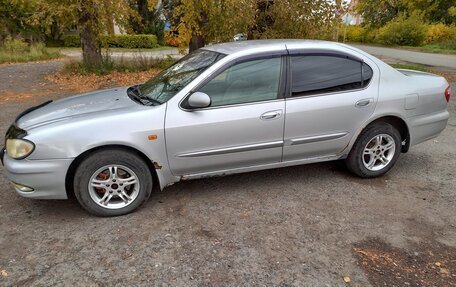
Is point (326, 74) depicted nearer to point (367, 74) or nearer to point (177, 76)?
point (367, 74)

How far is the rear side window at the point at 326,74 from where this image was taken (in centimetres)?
398

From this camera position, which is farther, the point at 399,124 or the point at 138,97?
the point at 399,124

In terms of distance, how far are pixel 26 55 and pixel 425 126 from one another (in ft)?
59.9

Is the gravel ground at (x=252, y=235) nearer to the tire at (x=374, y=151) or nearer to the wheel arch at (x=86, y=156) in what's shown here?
the tire at (x=374, y=151)

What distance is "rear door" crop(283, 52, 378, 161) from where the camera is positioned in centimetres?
393

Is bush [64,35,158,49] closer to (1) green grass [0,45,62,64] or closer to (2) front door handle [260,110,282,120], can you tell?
(1) green grass [0,45,62,64]

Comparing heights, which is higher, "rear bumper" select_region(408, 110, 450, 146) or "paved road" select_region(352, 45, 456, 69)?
"rear bumper" select_region(408, 110, 450, 146)

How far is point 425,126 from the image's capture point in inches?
178

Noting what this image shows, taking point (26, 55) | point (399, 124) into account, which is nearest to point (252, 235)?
point (399, 124)

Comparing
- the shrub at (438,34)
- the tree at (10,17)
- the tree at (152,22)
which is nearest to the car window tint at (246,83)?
the tree at (10,17)

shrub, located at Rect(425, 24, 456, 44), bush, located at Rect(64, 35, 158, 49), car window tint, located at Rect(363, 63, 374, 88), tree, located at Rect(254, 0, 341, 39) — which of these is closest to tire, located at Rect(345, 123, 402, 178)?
car window tint, located at Rect(363, 63, 374, 88)

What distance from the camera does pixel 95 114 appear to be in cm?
350

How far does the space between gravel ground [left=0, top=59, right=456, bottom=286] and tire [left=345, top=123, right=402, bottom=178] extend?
0.15 metres

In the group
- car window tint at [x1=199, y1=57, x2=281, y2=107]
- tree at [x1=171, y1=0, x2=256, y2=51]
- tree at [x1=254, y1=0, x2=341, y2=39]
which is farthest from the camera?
tree at [x1=254, y1=0, x2=341, y2=39]
